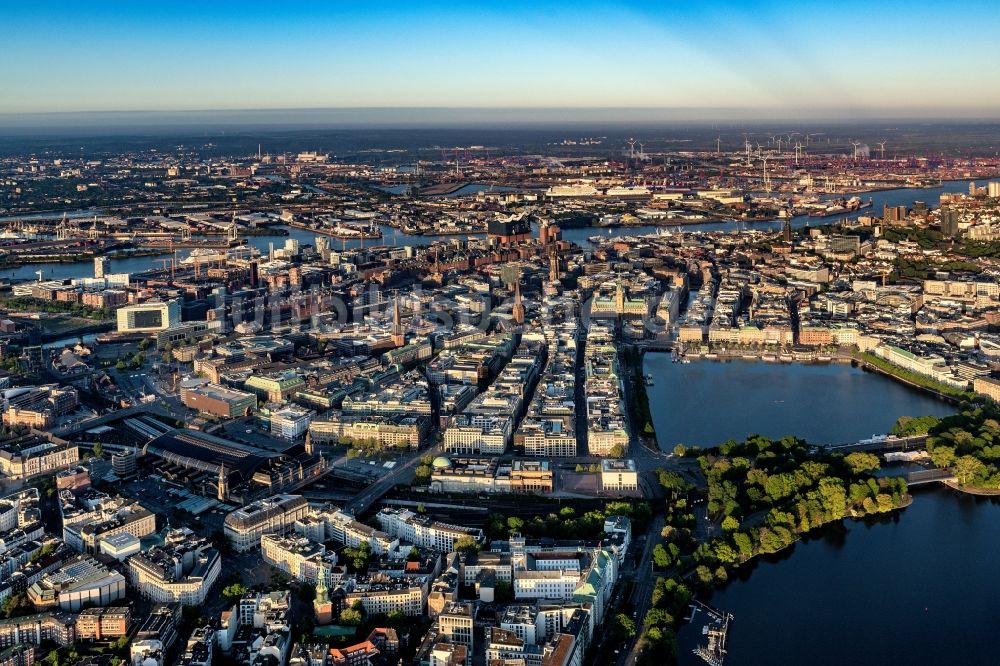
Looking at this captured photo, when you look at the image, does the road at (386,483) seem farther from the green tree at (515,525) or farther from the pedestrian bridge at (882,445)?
Result: the pedestrian bridge at (882,445)

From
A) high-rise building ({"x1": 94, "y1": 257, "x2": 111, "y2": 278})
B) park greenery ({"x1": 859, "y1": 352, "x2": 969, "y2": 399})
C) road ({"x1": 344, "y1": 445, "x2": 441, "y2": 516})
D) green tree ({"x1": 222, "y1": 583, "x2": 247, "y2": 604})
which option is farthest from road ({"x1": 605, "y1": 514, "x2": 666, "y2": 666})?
high-rise building ({"x1": 94, "y1": 257, "x2": 111, "y2": 278})

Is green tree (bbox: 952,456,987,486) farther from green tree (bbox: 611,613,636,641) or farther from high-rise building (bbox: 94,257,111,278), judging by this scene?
high-rise building (bbox: 94,257,111,278)

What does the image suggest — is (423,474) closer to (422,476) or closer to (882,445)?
(422,476)

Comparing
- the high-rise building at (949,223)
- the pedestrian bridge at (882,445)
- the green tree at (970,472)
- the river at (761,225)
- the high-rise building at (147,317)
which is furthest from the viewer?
the river at (761,225)

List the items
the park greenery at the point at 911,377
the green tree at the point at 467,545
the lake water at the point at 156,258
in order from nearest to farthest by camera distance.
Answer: the green tree at the point at 467,545 < the park greenery at the point at 911,377 < the lake water at the point at 156,258

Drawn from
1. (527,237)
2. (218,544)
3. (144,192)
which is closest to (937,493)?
(218,544)

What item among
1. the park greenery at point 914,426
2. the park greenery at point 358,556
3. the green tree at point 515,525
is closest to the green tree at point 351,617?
the park greenery at point 358,556

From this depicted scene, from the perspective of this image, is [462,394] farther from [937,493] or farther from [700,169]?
[700,169]
